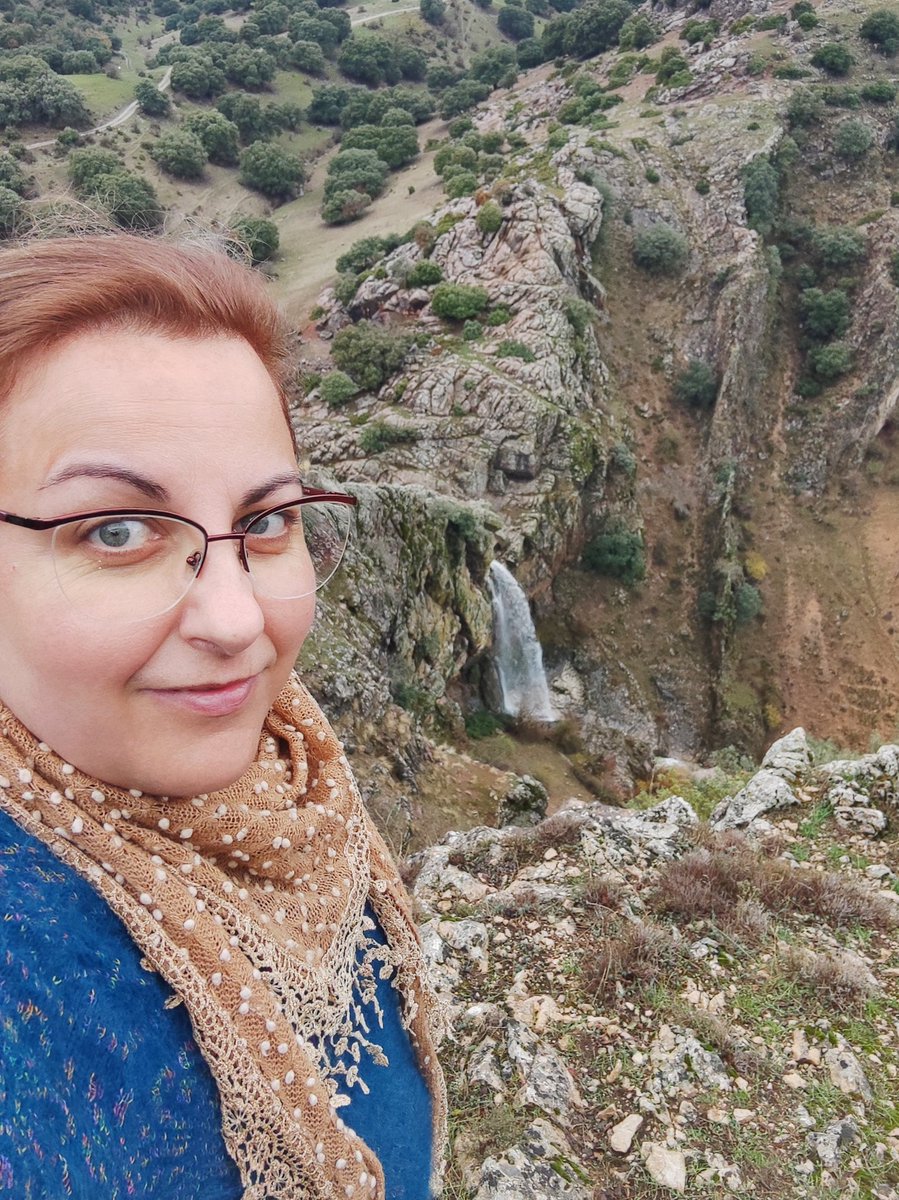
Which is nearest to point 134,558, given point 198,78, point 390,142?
point 390,142

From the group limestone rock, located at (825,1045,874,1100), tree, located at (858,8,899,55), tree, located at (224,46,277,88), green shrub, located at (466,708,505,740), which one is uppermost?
tree, located at (224,46,277,88)

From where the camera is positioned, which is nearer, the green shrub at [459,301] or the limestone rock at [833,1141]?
the limestone rock at [833,1141]

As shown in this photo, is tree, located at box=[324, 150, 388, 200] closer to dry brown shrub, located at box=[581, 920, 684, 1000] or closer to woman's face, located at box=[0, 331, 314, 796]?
dry brown shrub, located at box=[581, 920, 684, 1000]

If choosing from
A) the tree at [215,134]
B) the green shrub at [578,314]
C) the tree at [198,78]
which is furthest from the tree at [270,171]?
the green shrub at [578,314]

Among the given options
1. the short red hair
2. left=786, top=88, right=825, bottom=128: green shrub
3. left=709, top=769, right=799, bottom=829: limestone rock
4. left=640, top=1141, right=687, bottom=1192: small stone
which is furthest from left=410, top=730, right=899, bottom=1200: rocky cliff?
left=786, top=88, right=825, bottom=128: green shrub

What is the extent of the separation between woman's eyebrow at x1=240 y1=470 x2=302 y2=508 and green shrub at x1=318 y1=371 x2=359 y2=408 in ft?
73.9

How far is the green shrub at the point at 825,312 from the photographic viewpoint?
28.8 m

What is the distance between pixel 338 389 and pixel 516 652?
11116 millimetres

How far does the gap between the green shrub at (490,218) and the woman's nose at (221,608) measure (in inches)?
1139

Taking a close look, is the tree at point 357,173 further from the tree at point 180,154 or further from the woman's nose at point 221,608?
the woman's nose at point 221,608

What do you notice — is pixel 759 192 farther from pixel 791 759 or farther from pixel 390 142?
pixel 791 759

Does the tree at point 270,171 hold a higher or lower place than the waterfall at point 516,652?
higher

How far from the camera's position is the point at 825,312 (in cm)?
2897

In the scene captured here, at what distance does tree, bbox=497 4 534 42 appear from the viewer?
66500 mm
